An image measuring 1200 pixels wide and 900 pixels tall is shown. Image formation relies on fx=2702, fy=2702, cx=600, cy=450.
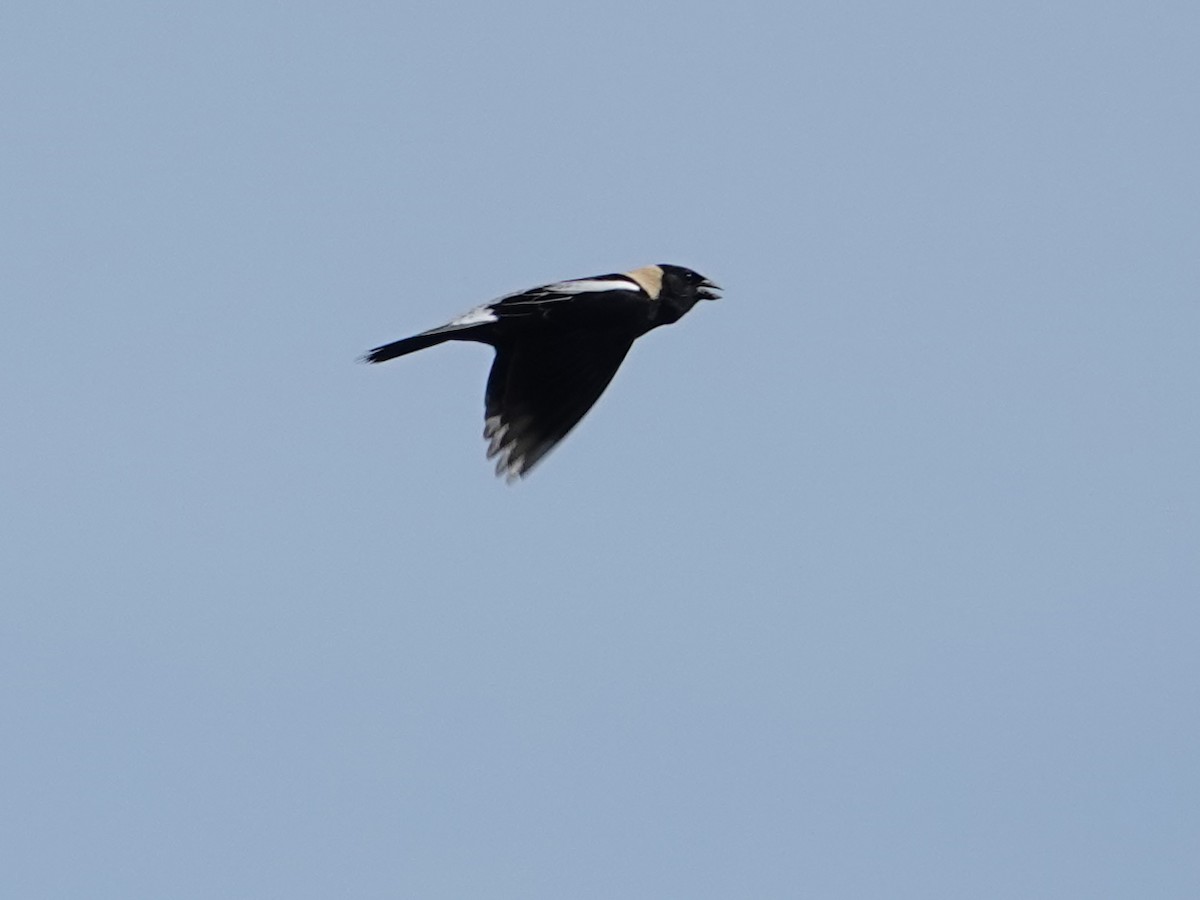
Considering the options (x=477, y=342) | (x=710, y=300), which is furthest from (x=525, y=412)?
(x=710, y=300)

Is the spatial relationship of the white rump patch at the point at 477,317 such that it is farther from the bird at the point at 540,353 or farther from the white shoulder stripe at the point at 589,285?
the white shoulder stripe at the point at 589,285

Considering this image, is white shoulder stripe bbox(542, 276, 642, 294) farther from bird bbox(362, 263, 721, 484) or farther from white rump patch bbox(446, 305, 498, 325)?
white rump patch bbox(446, 305, 498, 325)

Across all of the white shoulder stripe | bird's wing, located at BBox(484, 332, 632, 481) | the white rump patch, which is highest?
the white shoulder stripe

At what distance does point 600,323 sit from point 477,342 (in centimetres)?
78

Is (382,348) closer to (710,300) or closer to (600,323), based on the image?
(600,323)

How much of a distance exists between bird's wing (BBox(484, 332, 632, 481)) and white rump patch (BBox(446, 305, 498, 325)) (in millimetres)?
288

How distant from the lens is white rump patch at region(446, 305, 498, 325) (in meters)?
15.8

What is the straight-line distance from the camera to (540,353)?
15922 mm

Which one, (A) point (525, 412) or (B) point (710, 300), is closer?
(A) point (525, 412)

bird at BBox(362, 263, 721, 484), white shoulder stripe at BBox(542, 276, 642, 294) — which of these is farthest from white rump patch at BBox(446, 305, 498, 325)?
white shoulder stripe at BBox(542, 276, 642, 294)

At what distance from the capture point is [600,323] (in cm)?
1602

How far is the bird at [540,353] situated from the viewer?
15703 millimetres

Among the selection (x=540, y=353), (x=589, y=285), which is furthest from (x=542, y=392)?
(x=589, y=285)

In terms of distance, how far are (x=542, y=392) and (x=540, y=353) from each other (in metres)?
0.27
